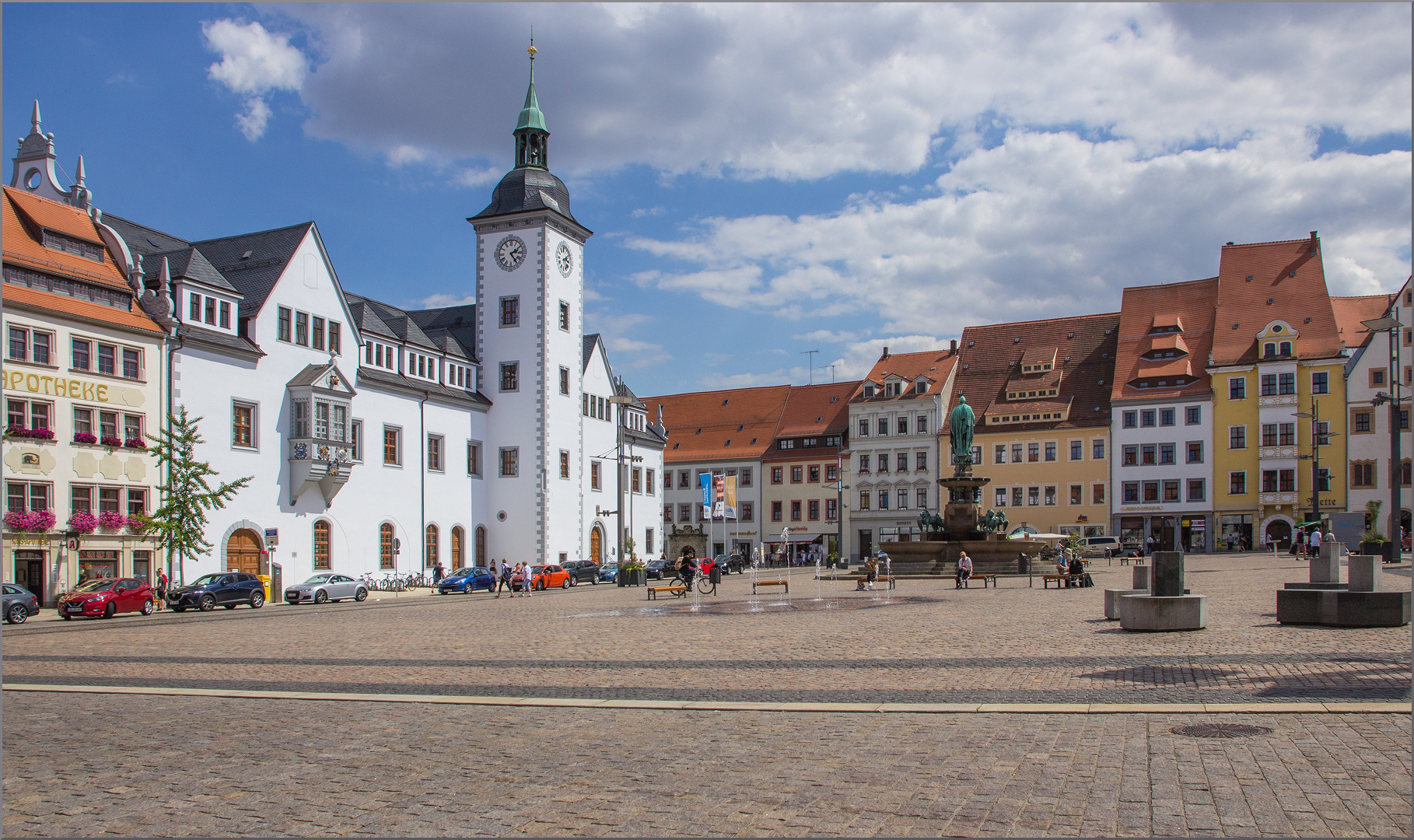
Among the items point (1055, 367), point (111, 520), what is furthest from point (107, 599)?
point (1055, 367)

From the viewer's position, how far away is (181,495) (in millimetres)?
39875

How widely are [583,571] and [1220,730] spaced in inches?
2086

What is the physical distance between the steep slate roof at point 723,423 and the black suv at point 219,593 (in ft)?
193

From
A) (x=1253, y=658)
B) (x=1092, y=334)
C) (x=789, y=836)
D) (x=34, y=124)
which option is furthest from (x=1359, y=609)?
(x=1092, y=334)

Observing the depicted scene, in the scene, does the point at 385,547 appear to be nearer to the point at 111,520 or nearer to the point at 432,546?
the point at 432,546

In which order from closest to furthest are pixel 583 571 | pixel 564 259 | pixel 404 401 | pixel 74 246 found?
pixel 74 246
pixel 404 401
pixel 583 571
pixel 564 259

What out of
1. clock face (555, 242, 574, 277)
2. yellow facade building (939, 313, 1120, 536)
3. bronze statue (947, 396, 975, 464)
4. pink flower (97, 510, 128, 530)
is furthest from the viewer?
yellow facade building (939, 313, 1120, 536)

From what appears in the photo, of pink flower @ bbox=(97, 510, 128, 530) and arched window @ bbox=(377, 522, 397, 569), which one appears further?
arched window @ bbox=(377, 522, 397, 569)

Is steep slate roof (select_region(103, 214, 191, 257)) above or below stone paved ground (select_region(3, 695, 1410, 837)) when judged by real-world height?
above

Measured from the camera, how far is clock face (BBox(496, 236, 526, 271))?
6500 cm

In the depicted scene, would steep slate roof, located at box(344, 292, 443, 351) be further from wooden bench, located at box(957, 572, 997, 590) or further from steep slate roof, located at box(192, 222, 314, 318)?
wooden bench, located at box(957, 572, 997, 590)

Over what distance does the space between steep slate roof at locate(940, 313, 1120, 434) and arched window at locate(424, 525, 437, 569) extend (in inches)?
1680

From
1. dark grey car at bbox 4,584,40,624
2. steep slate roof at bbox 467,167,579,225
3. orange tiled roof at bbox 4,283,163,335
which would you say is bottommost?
dark grey car at bbox 4,584,40,624

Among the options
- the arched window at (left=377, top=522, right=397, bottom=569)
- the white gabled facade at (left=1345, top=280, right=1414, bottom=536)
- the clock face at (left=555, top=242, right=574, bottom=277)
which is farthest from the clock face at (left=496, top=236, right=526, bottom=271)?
the white gabled facade at (left=1345, top=280, right=1414, bottom=536)
